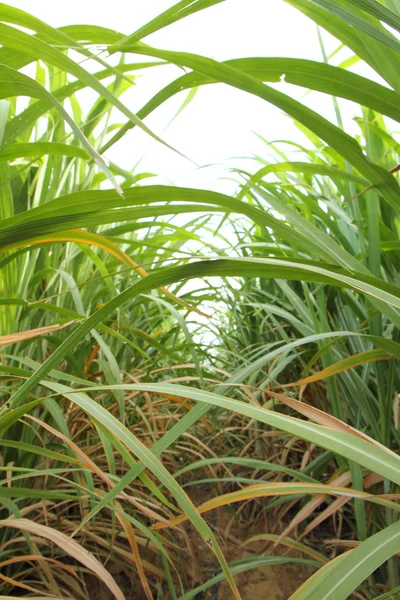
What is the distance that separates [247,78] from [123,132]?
11cm

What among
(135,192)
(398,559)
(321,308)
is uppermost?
(135,192)

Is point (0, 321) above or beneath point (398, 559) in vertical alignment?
above

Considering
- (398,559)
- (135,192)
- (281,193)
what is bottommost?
(398,559)

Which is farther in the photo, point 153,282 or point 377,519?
point 377,519

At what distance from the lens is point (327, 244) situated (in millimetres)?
470

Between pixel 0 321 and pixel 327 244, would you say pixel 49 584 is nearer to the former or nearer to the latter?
pixel 0 321


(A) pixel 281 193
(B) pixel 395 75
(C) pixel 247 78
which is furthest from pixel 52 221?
(A) pixel 281 193

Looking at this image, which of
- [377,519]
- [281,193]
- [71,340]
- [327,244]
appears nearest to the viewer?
[71,340]

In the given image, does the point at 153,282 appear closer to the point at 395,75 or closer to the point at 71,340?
the point at 71,340

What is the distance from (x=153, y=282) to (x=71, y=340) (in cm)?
7

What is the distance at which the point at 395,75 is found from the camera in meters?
0.41

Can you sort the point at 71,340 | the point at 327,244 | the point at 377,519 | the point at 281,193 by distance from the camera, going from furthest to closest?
the point at 281,193 < the point at 377,519 < the point at 327,244 < the point at 71,340

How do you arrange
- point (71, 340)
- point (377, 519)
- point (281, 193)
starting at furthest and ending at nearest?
point (281, 193) → point (377, 519) → point (71, 340)

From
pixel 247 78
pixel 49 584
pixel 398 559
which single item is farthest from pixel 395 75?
pixel 49 584
